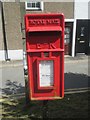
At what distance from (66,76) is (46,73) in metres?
5.82

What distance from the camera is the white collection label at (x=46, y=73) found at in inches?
188

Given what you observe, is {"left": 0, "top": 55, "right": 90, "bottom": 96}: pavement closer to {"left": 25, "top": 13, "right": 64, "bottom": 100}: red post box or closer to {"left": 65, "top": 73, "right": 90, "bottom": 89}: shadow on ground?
{"left": 65, "top": 73, "right": 90, "bottom": 89}: shadow on ground

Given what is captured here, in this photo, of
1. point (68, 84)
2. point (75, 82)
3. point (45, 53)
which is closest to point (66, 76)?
point (75, 82)

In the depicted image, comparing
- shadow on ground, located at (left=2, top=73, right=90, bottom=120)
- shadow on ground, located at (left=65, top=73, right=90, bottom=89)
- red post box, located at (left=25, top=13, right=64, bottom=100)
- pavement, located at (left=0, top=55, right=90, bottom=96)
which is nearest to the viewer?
red post box, located at (left=25, top=13, right=64, bottom=100)

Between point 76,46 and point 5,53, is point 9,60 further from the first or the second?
point 76,46

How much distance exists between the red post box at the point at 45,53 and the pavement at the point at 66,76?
316 centimetres

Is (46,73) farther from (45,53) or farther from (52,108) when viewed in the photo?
(52,108)

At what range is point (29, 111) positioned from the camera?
625 centimetres

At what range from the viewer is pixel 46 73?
4.87m

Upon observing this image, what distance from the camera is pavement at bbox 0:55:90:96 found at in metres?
8.73

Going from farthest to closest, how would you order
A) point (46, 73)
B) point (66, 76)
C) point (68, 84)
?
point (66, 76) → point (68, 84) → point (46, 73)

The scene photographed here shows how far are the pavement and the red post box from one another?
124 inches

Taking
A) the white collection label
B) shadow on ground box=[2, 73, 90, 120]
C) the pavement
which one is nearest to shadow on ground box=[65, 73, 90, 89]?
the pavement

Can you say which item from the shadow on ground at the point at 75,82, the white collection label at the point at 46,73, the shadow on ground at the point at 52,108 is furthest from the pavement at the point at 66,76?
the white collection label at the point at 46,73
